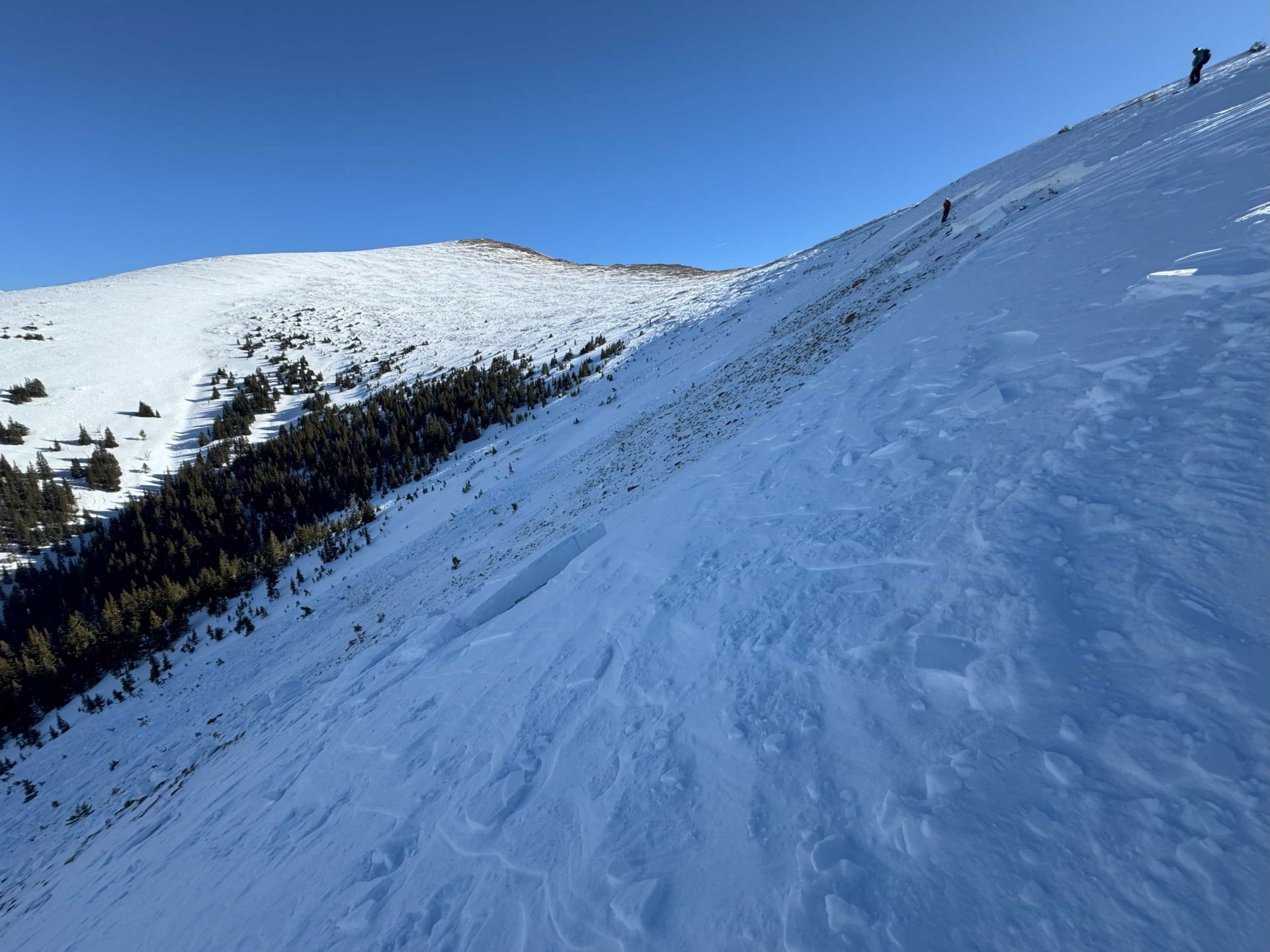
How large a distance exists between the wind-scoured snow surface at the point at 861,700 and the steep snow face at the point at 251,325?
2748 centimetres

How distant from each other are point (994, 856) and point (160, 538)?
103ft

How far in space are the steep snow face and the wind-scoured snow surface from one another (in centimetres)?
2748

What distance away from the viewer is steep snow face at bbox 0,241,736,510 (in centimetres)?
3153

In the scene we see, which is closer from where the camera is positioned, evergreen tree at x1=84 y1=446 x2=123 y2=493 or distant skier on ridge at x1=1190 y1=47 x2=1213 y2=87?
distant skier on ridge at x1=1190 y1=47 x2=1213 y2=87

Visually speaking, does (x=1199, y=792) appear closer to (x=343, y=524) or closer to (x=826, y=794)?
(x=826, y=794)

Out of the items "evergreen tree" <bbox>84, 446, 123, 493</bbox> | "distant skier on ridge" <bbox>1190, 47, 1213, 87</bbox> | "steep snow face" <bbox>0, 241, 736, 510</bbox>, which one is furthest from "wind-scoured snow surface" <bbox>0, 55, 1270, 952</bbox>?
"steep snow face" <bbox>0, 241, 736, 510</bbox>

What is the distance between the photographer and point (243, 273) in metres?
63.9

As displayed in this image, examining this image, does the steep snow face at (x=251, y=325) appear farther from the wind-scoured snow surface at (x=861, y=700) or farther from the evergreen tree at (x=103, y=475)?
the wind-scoured snow surface at (x=861, y=700)

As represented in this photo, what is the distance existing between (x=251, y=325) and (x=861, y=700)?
6188cm

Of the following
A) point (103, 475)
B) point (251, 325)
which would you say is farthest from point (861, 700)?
point (251, 325)

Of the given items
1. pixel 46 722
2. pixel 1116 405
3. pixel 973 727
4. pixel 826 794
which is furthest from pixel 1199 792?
pixel 46 722

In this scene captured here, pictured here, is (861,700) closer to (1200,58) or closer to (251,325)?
(1200,58)

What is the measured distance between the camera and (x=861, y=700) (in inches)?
128

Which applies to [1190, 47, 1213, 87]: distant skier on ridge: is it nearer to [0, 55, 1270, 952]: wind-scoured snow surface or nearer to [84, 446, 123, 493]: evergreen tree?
[0, 55, 1270, 952]: wind-scoured snow surface
